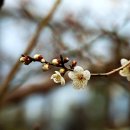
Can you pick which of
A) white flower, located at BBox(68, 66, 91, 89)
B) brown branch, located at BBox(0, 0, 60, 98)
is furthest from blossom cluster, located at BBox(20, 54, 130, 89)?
brown branch, located at BBox(0, 0, 60, 98)

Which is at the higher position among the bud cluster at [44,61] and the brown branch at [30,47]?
the brown branch at [30,47]

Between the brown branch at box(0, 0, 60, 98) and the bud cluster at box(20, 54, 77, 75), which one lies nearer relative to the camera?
the bud cluster at box(20, 54, 77, 75)

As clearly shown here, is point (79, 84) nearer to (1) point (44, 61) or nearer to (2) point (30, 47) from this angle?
(1) point (44, 61)

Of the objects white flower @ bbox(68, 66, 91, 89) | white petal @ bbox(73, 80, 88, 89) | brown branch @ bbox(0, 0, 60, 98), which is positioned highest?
brown branch @ bbox(0, 0, 60, 98)

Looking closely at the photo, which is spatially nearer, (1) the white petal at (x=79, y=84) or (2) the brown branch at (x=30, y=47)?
(1) the white petal at (x=79, y=84)

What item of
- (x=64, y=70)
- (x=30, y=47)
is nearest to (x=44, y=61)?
(x=64, y=70)

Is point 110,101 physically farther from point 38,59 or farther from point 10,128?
point 38,59

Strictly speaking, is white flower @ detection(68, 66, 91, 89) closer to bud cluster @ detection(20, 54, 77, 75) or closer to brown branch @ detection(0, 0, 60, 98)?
bud cluster @ detection(20, 54, 77, 75)

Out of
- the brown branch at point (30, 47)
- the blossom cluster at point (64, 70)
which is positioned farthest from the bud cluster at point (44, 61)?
the brown branch at point (30, 47)

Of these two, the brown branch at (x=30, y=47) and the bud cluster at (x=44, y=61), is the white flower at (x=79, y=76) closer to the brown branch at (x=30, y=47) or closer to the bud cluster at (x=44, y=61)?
the bud cluster at (x=44, y=61)
